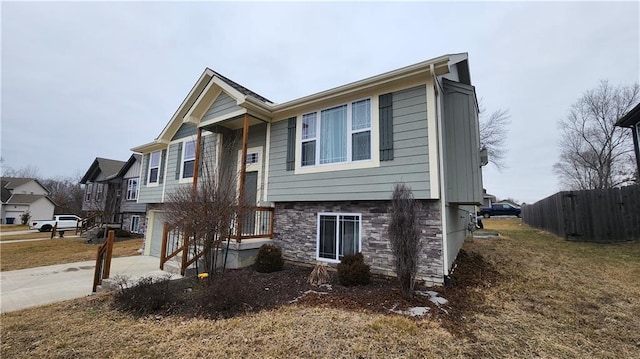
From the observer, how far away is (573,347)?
10.7ft

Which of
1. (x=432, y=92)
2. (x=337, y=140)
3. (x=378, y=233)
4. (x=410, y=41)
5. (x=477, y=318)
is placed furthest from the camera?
(x=410, y=41)

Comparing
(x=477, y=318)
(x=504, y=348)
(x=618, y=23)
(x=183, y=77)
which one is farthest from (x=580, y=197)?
(x=183, y=77)

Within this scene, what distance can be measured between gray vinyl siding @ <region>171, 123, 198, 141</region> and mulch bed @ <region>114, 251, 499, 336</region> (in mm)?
6999

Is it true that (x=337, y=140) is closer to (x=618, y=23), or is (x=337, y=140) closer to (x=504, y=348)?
(x=504, y=348)

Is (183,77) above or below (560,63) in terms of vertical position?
above

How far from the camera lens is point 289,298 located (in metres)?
5.14

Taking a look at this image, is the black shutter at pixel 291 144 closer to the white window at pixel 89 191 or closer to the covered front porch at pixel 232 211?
the covered front porch at pixel 232 211

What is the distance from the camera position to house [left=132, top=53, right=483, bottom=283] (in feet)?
19.4

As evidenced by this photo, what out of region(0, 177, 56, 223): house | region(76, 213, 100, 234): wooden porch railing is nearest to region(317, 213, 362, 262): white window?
region(76, 213, 100, 234): wooden porch railing

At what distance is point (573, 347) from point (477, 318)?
1098 mm

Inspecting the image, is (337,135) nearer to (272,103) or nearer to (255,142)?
(272,103)

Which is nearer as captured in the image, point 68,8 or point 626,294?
point 626,294

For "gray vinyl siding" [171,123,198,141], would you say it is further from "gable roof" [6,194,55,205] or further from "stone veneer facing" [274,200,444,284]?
"gable roof" [6,194,55,205]

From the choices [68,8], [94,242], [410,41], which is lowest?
[94,242]
